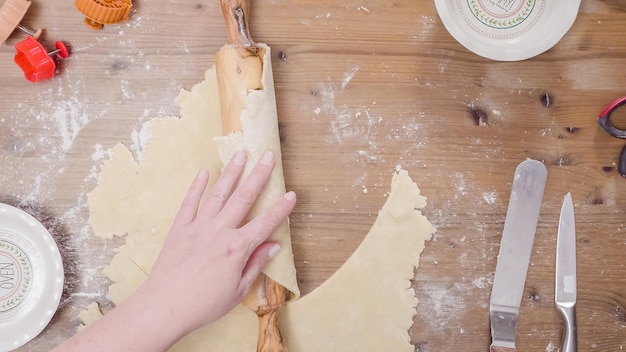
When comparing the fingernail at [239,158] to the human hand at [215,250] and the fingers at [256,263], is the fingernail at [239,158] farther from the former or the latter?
the fingers at [256,263]

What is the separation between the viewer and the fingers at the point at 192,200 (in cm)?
116

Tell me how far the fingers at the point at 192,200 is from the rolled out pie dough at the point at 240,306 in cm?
7

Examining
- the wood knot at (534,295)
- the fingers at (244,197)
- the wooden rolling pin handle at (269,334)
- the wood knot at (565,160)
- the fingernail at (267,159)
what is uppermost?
the fingernail at (267,159)

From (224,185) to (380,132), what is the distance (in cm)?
37

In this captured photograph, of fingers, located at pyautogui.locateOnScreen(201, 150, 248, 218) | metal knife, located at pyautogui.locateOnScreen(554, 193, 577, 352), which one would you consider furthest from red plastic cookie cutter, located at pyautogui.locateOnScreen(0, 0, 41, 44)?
metal knife, located at pyautogui.locateOnScreen(554, 193, 577, 352)

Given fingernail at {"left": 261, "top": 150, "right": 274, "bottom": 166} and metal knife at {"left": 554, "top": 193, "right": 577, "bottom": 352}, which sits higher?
fingernail at {"left": 261, "top": 150, "right": 274, "bottom": 166}

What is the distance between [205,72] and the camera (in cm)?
126

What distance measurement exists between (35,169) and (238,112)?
49 centimetres

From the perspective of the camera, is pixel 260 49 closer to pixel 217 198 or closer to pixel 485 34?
pixel 217 198

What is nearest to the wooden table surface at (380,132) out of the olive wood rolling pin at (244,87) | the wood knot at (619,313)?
the wood knot at (619,313)

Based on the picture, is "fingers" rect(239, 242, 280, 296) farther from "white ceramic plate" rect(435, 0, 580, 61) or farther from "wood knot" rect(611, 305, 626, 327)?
"wood knot" rect(611, 305, 626, 327)

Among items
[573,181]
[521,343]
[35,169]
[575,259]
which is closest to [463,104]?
[573,181]

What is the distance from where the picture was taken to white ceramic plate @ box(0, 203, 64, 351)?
1222 mm

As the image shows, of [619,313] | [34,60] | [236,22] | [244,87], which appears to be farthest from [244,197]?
[619,313]
